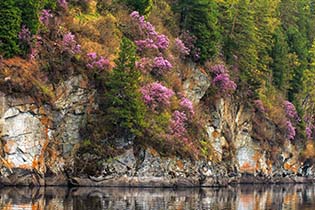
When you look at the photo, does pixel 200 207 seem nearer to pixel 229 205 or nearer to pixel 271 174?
pixel 229 205

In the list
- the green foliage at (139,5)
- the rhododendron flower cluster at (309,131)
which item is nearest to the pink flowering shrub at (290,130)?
the rhododendron flower cluster at (309,131)

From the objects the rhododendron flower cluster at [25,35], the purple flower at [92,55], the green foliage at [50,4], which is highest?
the green foliage at [50,4]

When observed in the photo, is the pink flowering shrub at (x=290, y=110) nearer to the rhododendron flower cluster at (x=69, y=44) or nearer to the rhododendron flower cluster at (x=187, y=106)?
the rhododendron flower cluster at (x=187, y=106)

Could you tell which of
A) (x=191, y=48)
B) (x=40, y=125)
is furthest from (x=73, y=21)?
(x=191, y=48)

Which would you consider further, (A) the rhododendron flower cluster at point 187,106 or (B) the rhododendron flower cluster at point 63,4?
(A) the rhododendron flower cluster at point 187,106

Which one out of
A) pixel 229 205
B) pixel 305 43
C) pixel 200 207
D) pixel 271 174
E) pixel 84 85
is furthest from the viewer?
pixel 305 43

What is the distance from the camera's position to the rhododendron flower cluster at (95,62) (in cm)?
5522

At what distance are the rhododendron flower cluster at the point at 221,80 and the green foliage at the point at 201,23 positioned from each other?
1.73 meters

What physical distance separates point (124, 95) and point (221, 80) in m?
19.3

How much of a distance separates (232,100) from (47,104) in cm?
A: 2903

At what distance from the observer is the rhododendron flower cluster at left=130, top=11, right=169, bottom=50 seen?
63.3 meters

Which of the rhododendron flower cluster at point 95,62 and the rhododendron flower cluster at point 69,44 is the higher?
the rhododendron flower cluster at point 69,44

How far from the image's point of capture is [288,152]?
8600 centimetres

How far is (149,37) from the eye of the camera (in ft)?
212
